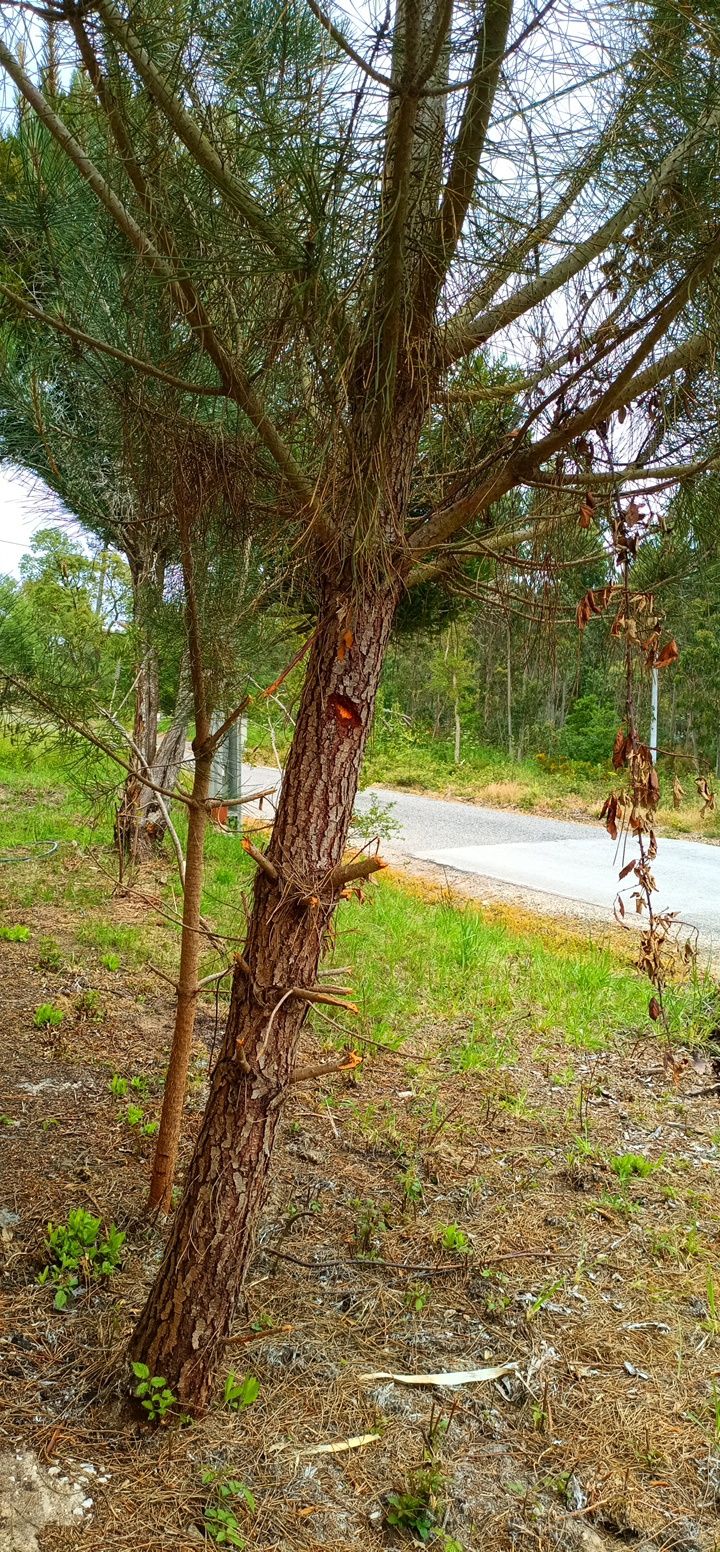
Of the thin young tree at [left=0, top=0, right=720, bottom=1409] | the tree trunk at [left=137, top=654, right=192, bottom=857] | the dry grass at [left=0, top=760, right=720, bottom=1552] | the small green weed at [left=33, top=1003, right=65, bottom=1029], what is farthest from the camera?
the tree trunk at [left=137, top=654, right=192, bottom=857]

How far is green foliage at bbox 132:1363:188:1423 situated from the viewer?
1513mm

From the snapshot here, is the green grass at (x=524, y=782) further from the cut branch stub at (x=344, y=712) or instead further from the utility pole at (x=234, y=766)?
the cut branch stub at (x=344, y=712)

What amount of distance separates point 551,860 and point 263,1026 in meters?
6.53

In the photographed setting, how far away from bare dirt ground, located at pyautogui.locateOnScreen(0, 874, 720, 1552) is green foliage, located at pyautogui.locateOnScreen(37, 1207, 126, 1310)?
0.10 ft

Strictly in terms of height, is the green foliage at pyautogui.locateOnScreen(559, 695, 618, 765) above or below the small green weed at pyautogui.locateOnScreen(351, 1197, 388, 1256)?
above

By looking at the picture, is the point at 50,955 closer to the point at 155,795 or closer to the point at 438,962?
the point at 155,795

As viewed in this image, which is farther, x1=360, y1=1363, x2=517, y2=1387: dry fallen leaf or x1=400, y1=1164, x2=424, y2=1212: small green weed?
x1=400, y1=1164, x2=424, y2=1212: small green weed

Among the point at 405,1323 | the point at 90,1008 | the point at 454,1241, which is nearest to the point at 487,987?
the point at 90,1008

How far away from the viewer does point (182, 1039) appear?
204 centimetres

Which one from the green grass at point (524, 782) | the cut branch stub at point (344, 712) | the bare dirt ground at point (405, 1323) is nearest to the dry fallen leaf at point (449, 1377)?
the bare dirt ground at point (405, 1323)

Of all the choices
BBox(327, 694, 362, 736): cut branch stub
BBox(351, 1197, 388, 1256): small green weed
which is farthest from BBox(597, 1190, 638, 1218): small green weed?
BBox(327, 694, 362, 736): cut branch stub

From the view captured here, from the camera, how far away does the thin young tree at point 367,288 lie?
104 cm

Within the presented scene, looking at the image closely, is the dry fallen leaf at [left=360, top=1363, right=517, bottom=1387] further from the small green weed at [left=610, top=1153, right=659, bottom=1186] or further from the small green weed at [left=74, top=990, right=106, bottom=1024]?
the small green weed at [left=74, top=990, right=106, bottom=1024]

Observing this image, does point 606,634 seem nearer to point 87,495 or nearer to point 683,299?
point 683,299
